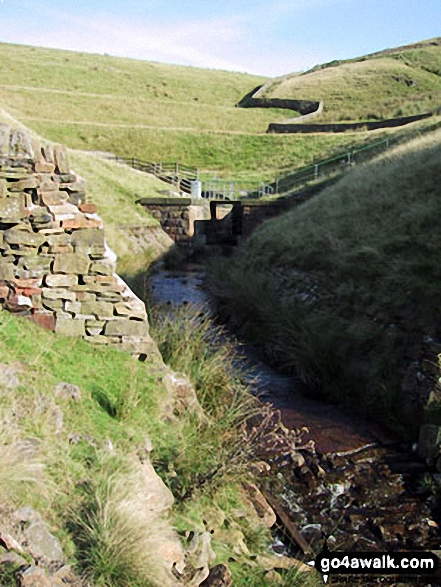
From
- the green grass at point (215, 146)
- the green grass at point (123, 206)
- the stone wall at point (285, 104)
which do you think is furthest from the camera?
the stone wall at point (285, 104)

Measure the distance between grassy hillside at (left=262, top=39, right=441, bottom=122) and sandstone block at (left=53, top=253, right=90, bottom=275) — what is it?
132 ft

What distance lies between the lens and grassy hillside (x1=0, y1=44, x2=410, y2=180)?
38.1m

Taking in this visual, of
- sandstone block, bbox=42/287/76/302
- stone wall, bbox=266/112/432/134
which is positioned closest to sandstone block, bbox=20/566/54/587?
sandstone block, bbox=42/287/76/302

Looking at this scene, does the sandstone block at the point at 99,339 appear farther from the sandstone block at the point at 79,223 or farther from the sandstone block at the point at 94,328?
the sandstone block at the point at 79,223

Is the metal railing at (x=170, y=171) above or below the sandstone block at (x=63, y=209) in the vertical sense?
below

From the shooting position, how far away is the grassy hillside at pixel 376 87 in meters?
46.3

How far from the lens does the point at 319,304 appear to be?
11734 millimetres

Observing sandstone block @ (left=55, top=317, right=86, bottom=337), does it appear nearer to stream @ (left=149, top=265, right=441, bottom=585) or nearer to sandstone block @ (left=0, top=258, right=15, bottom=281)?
sandstone block @ (left=0, top=258, right=15, bottom=281)

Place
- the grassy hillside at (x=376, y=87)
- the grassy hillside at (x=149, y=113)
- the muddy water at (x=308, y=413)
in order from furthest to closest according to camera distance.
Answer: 1. the grassy hillside at (x=376, y=87)
2. the grassy hillside at (x=149, y=113)
3. the muddy water at (x=308, y=413)

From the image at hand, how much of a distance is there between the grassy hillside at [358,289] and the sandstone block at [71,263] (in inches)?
177

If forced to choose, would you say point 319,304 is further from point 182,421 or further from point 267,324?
point 182,421

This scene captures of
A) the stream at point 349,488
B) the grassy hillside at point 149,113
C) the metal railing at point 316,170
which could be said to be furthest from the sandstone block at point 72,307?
the grassy hillside at point 149,113

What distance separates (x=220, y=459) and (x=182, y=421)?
742 millimetres

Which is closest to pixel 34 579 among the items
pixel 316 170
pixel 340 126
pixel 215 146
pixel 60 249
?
pixel 60 249
